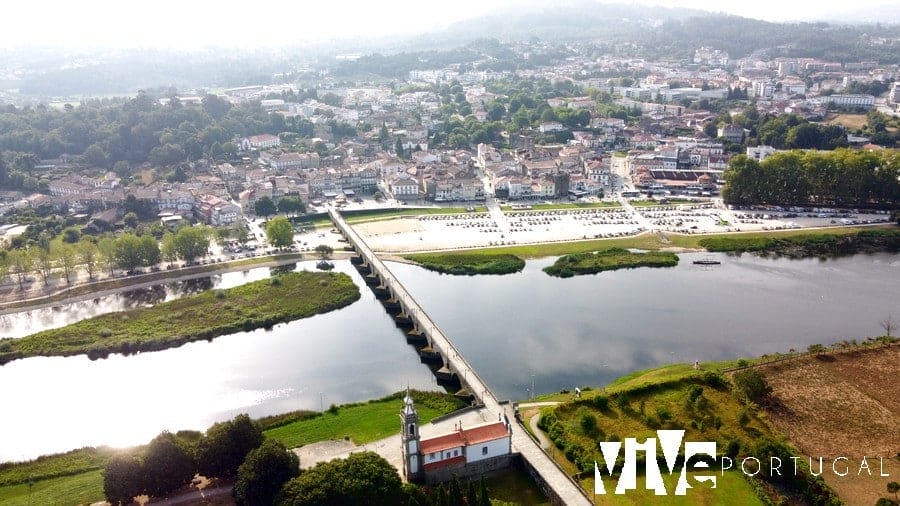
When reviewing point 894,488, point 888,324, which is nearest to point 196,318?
point 894,488

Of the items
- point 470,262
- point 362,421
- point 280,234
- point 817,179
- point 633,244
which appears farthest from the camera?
point 817,179

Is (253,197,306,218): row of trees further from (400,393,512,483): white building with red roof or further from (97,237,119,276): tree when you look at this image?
(400,393,512,483): white building with red roof

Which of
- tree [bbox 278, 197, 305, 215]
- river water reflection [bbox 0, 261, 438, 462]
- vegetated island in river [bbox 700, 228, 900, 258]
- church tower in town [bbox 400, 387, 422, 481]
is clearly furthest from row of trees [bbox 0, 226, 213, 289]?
vegetated island in river [bbox 700, 228, 900, 258]

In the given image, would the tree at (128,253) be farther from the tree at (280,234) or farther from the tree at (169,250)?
the tree at (280,234)

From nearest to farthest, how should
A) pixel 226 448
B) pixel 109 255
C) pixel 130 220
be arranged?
pixel 226 448, pixel 109 255, pixel 130 220

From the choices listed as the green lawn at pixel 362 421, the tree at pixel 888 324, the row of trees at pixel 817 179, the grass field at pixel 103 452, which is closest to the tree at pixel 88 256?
the grass field at pixel 103 452

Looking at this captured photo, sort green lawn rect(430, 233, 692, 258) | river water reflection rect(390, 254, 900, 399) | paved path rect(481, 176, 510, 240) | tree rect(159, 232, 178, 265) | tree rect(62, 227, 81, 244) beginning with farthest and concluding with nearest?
paved path rect(481, 176, 510, 240), tree rect(62, 227, 81, 244), green lawn rect(430, 233, 692, 258), tree rect(159, 232, 178, 265), river water reflection rect(390, 254, 900, 399)

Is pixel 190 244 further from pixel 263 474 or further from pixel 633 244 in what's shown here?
pixel 633 244
